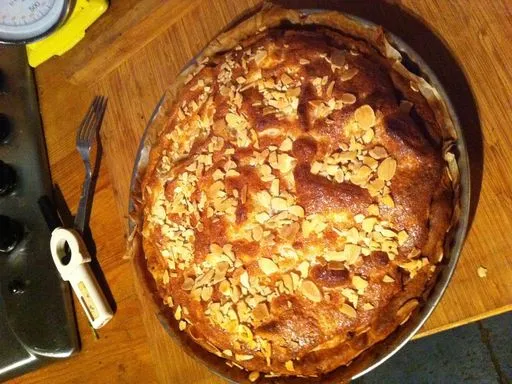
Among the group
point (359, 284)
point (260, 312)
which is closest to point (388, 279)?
point (359, 284)

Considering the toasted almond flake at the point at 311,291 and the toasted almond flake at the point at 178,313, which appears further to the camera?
the toasted almond flake at the point at 178,313

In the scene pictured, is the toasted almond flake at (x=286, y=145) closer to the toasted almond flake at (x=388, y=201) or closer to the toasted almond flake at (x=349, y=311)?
the toasted almond flake at (x=388, y=201)

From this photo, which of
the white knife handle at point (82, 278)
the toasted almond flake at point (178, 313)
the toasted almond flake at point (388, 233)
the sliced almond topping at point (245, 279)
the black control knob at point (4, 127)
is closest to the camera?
the toasted almond flake at point (388, 233)

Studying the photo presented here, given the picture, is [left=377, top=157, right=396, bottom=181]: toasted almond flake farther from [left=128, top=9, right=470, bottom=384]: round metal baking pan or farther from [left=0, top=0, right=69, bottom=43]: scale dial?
[left=0, top=0, right=69, bottom=43]: scale dial

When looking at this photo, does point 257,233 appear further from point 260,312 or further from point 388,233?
point 388,233

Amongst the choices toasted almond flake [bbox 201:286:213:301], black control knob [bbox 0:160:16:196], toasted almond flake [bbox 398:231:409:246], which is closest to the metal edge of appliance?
black control knob [bbox 0:160:16:196]

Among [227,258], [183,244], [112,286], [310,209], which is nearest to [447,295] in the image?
[310,209]

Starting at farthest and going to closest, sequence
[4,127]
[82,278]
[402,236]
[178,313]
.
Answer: [4,127]
[82,278]
[178,313]
[402,236]

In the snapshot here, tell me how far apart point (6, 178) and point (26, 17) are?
0.51 m

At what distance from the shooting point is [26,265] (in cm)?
158

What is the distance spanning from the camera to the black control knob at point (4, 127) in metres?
1.69

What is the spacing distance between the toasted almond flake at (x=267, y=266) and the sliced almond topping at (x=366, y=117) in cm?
33

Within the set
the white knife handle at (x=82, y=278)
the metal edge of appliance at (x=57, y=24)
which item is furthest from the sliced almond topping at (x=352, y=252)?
the metal edge of appliance at (x=57, y=24)

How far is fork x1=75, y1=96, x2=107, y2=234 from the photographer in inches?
61.3
